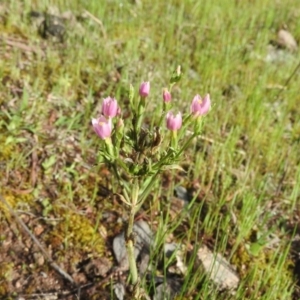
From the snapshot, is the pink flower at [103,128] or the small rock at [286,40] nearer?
the pink flower at [103,128]

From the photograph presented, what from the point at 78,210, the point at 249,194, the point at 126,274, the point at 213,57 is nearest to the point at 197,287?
the point at 126,274

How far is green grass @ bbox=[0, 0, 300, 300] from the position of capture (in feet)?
9.18

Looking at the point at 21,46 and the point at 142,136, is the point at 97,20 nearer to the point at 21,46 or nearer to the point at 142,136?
the point at 21,46

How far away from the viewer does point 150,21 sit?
15.9 ft

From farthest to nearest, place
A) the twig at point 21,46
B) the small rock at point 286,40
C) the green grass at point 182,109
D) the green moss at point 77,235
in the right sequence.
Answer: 1. the small rock at point 286,40
2. the twig at point 21,46
3. the green grass at point 182,109
4. the green moss at point 77,235

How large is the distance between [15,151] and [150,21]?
96.8 inches

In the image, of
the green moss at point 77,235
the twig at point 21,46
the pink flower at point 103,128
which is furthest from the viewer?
the twig at point 21,46

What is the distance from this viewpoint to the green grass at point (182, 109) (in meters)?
2.80

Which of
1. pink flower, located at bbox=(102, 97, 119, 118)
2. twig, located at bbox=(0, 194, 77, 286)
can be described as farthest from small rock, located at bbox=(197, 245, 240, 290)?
pink flower, located at bbox=(102, 97, 119, 118)

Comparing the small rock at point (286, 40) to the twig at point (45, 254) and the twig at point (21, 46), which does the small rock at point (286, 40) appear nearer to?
the twig at point (21, 46)

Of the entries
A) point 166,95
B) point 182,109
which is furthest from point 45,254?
point 182,109

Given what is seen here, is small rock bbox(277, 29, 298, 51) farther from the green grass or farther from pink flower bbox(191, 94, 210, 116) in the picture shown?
pink flower bbox(191, 94, 210, 116)

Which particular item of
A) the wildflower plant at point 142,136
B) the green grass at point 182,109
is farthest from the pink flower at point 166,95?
the green grass at point 182,109

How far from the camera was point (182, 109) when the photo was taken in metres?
3.81
